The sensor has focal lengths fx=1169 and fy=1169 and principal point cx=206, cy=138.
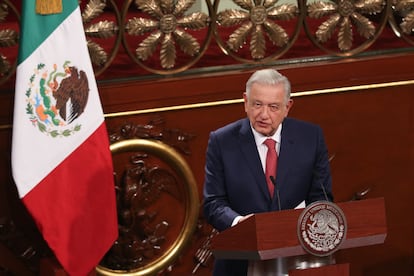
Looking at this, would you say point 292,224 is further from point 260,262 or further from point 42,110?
point 42,110

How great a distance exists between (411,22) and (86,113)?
1763 mm

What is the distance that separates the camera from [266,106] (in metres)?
4.14

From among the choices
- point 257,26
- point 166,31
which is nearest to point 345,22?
point 257,26

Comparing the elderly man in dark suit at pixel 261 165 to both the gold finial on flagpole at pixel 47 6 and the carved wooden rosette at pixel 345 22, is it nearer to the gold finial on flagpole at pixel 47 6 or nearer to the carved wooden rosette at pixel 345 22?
the gold finial on flagpole at pixel 47 6

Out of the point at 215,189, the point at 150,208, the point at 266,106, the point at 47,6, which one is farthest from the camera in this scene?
the point at 150,208

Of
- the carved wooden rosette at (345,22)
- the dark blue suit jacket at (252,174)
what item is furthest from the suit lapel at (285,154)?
the carved wooden rosette at (345,22)

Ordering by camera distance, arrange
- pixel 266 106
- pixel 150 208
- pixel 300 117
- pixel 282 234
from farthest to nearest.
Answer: pixel 300 117 < pixel 150 208 < pixel 266 106 < pixel 282 234

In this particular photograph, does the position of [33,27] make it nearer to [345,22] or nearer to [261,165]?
[261,165]

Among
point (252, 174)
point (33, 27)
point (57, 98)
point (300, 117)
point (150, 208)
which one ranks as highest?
point (33, 27)

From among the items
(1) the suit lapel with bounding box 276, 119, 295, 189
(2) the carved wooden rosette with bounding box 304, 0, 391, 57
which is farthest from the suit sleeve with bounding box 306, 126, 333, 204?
(2) the carved wooden rosette with bounding box 304, 0, 391, 57

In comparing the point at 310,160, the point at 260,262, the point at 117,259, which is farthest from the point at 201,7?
the point at 260,262

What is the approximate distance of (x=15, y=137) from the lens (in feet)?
14.6

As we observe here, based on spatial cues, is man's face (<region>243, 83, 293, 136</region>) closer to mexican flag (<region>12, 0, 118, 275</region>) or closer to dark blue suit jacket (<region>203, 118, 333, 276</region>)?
dark blue suit jacket (<region>203, 118, 333, 276</region>)

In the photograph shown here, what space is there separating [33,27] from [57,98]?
0.95 feet
